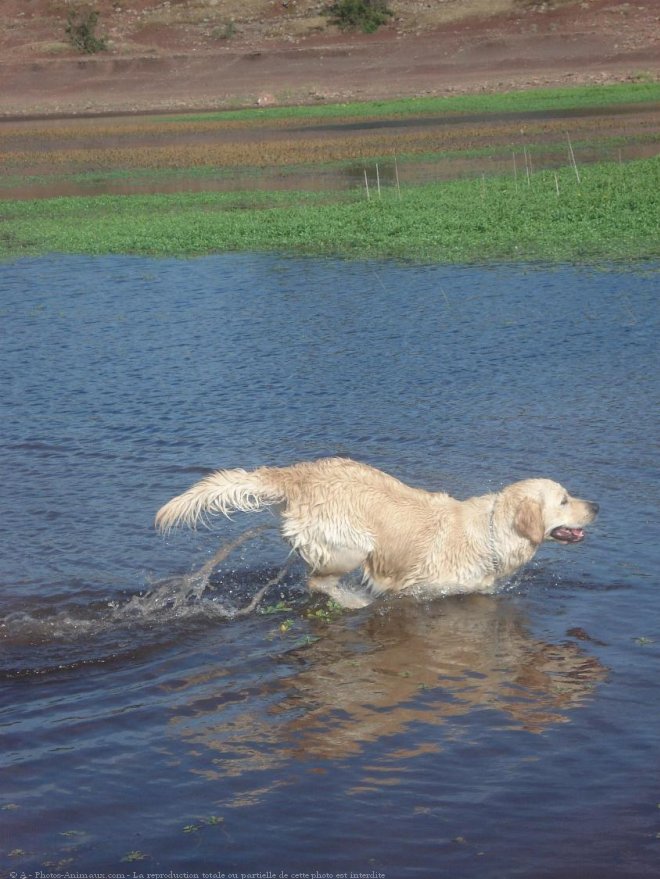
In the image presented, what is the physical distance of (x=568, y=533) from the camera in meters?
7.39

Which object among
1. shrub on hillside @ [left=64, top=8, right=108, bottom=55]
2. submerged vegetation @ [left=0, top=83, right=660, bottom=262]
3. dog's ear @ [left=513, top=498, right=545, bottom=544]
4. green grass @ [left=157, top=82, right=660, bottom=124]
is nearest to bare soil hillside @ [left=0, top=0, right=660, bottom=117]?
shrub on hillside @ [left=64, top=8, right=108, bottom=55]

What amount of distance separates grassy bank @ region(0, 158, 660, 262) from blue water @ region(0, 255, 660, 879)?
506 centimetres

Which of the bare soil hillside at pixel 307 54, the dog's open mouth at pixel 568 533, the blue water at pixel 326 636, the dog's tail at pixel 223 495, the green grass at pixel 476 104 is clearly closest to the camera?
the blue water at pixel 326 636

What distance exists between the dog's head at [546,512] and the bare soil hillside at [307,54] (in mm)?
49635

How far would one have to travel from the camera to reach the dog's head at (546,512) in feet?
23.8

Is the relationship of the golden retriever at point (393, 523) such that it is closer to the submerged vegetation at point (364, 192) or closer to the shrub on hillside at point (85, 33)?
the submerged vegetation at point (364, 192)

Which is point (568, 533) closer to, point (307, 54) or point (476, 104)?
point (476, 104)

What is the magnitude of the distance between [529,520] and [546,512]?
0.48ft

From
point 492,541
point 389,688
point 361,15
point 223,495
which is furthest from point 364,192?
point 361,15

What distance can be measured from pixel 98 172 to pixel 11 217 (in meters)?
9.54

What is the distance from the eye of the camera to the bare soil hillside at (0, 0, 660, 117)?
2240 inches

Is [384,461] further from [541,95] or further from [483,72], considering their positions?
→ [483,72]

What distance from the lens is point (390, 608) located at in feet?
24.9

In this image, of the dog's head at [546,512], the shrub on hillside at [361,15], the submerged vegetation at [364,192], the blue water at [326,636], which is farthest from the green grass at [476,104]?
the dog's head at [546,512]
